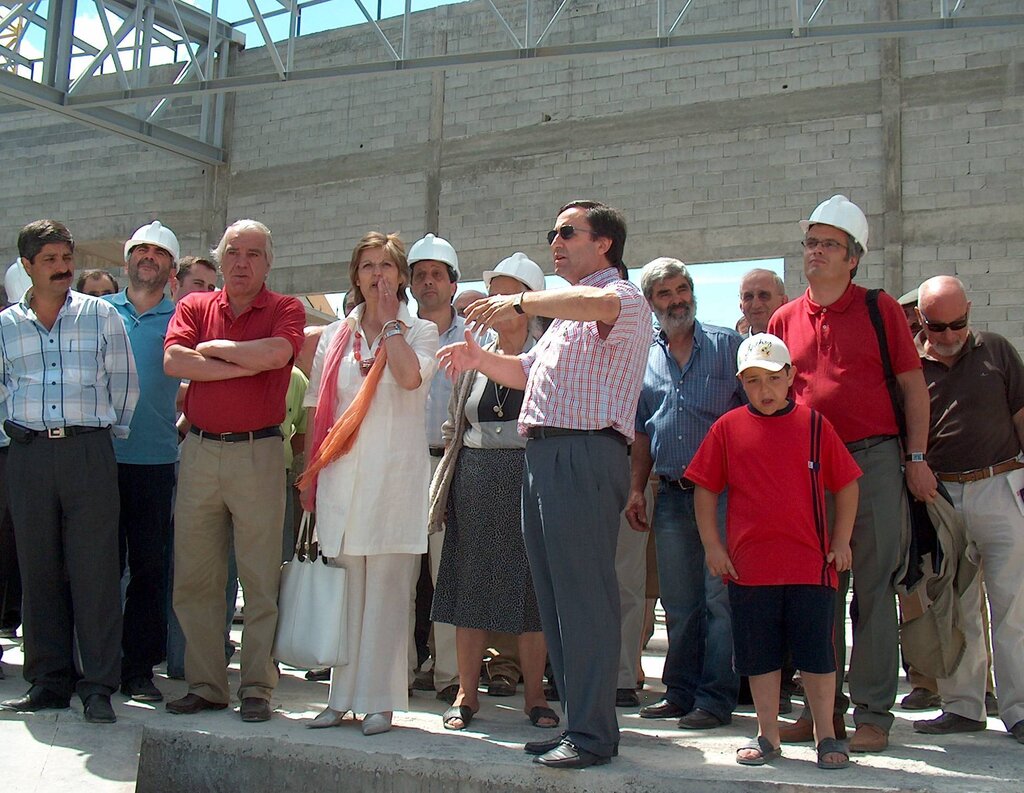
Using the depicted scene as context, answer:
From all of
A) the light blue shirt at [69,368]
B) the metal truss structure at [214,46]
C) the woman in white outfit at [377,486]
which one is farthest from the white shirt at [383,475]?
the metal truss structure at [214,46]

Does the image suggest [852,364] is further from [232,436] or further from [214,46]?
[214,46]

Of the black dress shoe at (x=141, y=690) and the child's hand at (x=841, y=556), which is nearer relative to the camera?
the child's hand at (x=841, y=556)

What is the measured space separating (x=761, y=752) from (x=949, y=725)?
102 centimetres

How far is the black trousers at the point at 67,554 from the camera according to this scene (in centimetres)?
399

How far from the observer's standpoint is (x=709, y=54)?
11.8 metres

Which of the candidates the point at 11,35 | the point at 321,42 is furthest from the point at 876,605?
the point at 11,35

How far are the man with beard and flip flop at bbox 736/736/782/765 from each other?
0.60 metres

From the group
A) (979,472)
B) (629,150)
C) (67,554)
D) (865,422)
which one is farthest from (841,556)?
(629,150)

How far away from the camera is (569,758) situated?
126 inches

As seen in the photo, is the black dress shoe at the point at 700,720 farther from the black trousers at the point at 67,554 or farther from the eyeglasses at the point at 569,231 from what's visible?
the black trousers at the point at 67,554

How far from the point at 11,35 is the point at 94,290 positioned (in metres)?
13.6

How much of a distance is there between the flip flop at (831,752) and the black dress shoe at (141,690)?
8.32 ft

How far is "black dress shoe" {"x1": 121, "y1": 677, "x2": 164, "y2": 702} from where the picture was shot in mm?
4230

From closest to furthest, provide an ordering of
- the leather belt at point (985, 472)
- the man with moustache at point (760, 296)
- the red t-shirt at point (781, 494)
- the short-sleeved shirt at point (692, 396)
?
the red t-shirt at point (781, 494) → the leather belt at point (985, 472) → the short-sleeved shirt at point (692, 396) → the man with moustache at point (760, 296)
